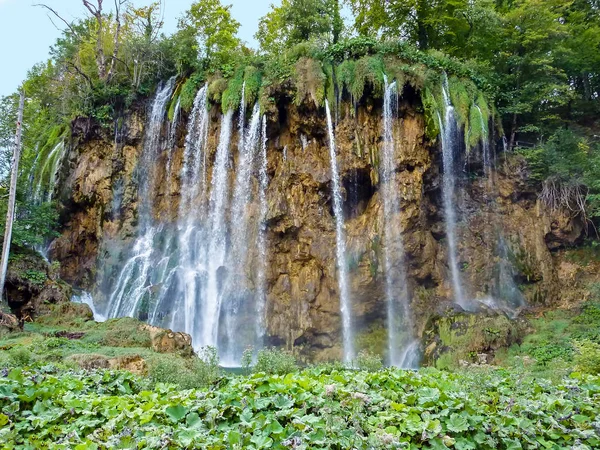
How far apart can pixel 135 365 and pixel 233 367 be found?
5.74 metres

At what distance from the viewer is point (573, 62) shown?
65.2ft

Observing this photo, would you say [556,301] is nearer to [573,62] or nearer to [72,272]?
[573,62]

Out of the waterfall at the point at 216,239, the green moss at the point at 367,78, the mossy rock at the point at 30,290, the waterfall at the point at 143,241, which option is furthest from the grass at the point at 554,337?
the mossy rock at the point at 30,290

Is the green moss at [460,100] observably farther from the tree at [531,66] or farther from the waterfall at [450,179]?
the tree at [531,66]

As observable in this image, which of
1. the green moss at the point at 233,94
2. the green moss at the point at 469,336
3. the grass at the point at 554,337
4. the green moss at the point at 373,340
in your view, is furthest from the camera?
the green moss at the point at 233,94

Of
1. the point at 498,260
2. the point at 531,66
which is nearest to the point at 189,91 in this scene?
the point at 531,66

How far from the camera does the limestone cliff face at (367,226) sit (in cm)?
1719

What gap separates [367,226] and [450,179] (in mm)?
4427

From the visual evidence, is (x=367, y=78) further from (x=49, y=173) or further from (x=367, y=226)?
(x=49, y=173)

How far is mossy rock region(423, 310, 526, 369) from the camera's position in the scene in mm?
13492

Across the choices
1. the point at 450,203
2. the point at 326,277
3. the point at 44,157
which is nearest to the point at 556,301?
the point at 450,203

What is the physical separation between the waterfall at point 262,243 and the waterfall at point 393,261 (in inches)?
182

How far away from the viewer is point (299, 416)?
3.74 m

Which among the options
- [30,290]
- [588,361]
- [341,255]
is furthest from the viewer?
[341,255]
